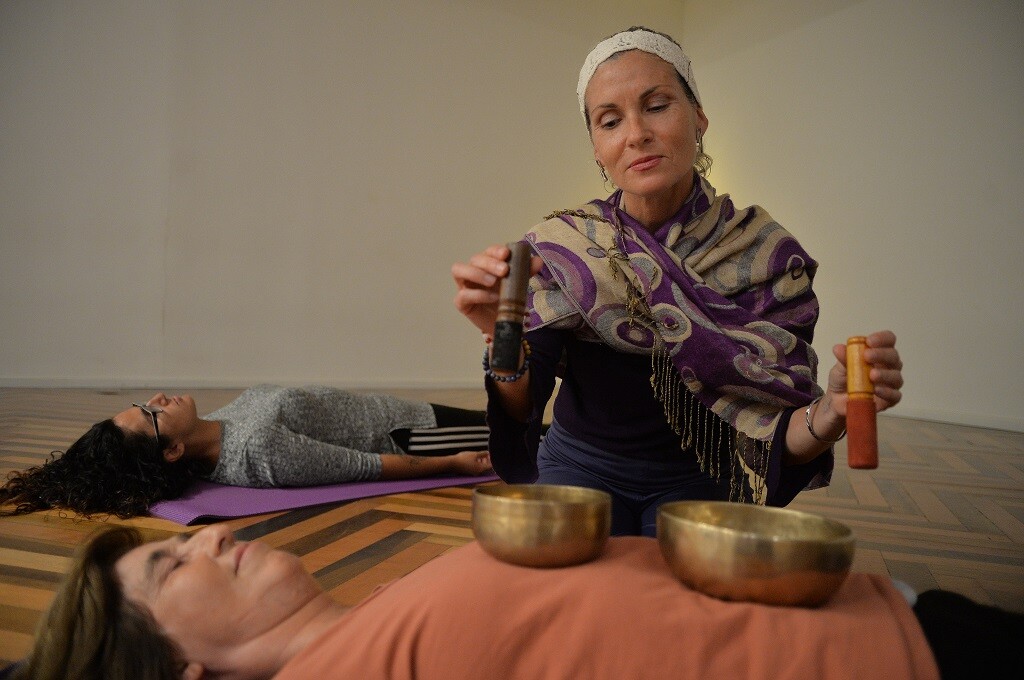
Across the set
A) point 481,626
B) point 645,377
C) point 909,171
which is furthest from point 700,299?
point 909,171

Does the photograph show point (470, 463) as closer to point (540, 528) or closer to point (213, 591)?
point (213, 591)

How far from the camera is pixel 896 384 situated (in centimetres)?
110

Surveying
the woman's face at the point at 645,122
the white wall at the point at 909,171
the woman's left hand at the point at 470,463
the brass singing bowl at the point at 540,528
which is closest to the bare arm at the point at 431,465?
the woman's left hand at the point at 470,463

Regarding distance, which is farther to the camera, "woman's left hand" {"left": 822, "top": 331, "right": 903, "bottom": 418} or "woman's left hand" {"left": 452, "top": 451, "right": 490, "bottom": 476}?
"woman's left hand" {"left": 452, "top": 451, "right": 490, "bottom": 476}

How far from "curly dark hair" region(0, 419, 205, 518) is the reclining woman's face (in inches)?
59.6

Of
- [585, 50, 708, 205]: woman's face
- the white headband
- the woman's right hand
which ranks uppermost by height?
the white headband

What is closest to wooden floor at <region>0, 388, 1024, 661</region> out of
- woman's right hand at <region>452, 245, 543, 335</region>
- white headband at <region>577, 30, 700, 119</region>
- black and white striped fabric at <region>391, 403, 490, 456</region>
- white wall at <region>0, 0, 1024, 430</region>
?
black and white striped fabric at <region>391, 403, 490, 456</region>

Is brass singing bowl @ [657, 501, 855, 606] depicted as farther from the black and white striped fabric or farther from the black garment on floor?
the black and white striped fabric

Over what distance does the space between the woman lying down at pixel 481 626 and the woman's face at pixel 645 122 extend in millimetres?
776

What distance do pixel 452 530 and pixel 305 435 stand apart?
1.02 m

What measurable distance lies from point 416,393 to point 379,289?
110 centimetres

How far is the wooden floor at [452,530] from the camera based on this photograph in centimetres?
194

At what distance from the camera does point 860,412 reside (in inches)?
40.7

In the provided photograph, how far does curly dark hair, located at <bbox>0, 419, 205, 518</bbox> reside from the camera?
2582 millimetres
